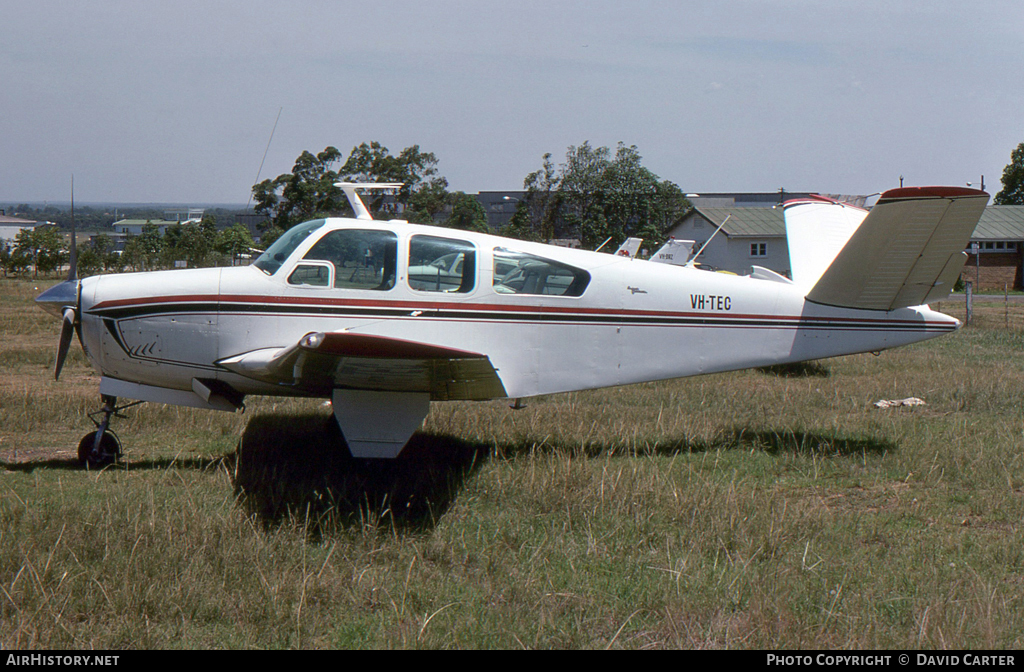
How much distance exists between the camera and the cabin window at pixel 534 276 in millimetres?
6332

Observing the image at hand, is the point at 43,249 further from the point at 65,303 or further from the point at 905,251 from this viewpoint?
the point at 905,251

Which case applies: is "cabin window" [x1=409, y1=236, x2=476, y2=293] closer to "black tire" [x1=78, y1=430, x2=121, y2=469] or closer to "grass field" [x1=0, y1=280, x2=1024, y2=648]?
"grass field" [x1=0, y1=280, x2=1024, y2=648]

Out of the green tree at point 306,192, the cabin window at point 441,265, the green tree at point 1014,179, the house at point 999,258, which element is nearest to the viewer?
the cabin window at point 441,265

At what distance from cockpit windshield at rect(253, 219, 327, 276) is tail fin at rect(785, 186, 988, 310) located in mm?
4637

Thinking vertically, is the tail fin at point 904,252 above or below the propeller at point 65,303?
above

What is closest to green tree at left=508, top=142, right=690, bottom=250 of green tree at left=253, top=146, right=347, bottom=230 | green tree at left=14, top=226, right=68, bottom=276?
green tree at left=253, top=146, right=347, bottom=230

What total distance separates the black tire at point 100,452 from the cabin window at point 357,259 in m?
2.45

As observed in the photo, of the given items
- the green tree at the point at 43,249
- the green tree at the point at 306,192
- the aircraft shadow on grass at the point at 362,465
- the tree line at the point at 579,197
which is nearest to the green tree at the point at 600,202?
the tree line at the point at 579,197

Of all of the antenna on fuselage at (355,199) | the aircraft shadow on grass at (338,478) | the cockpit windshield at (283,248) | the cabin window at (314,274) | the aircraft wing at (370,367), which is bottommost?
the aircraft shadow on grass at (338,478)

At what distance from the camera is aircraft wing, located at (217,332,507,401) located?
4.50 metres

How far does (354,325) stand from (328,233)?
2.61ft

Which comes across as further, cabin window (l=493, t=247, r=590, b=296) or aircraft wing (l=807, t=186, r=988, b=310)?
cabin window (l=493, t=247, r=590, b=296)

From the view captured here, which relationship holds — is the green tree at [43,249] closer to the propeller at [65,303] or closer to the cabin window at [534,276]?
the propeller at [65,303]
